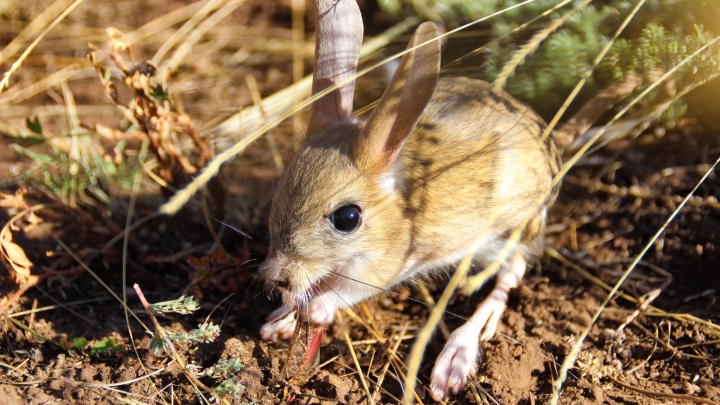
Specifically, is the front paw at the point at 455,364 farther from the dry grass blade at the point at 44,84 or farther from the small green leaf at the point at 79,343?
the dry grass blade at the point at 44,84

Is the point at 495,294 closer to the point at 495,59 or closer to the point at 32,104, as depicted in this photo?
the point at 495,59

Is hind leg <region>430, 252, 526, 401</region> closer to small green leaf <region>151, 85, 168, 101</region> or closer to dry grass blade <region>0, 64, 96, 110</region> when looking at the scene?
small green leaf <region>151, 85, 168, 101</region>

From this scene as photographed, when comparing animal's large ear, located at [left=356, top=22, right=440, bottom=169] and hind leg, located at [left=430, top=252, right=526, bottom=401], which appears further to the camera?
hind leg, located at [left=430, top=252, right=526, bottom=401]

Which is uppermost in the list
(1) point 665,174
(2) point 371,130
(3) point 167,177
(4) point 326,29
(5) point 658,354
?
(4) point 326,29

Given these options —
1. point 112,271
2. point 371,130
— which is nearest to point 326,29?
point 371,130

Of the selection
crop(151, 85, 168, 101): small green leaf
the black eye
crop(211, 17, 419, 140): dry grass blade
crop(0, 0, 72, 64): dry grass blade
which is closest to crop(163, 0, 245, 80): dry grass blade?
crop(211, 17, 419, 140): dry grass blade

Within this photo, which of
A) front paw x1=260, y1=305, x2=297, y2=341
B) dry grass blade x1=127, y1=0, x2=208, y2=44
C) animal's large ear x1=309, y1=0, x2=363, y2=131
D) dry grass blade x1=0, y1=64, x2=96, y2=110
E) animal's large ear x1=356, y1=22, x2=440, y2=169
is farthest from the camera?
dry grass blade x1=127, y1=0, x2=208, y2=44
